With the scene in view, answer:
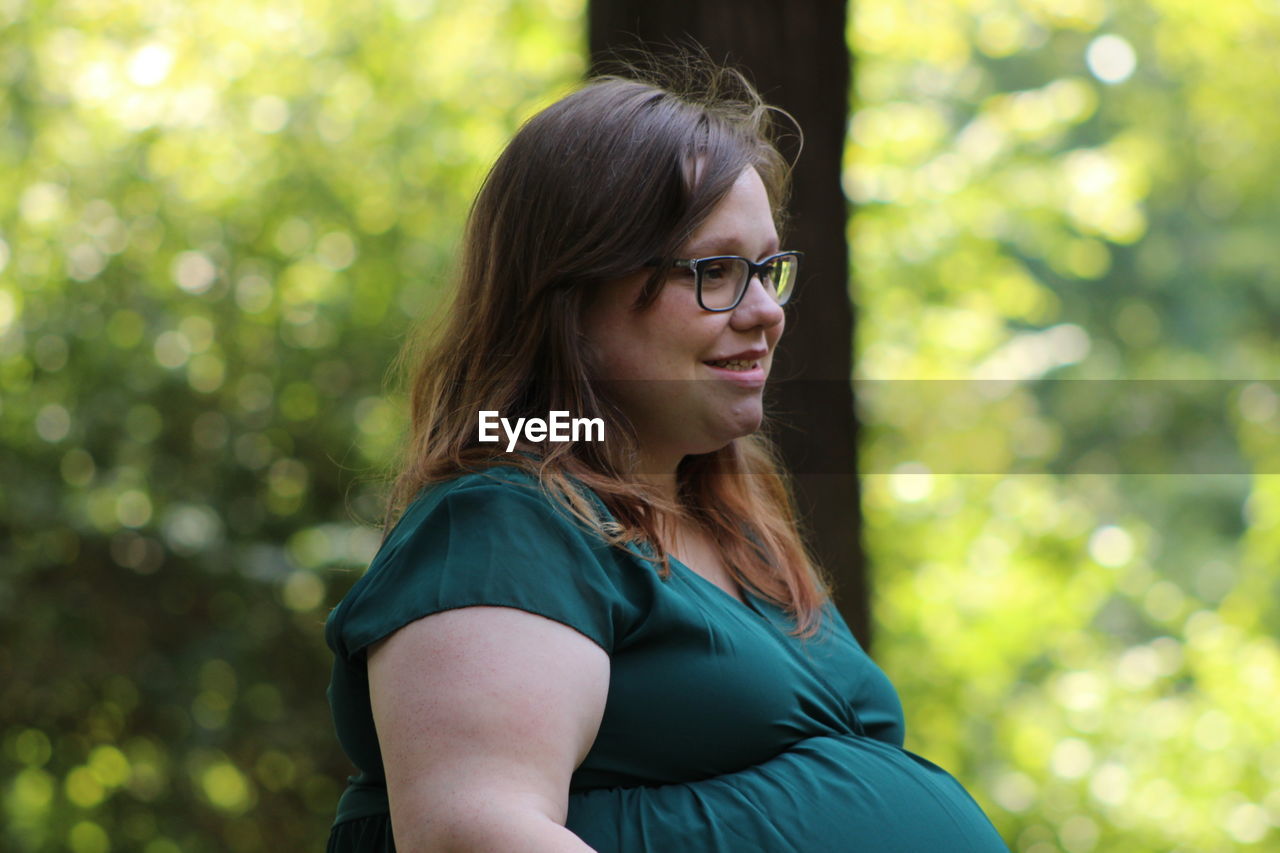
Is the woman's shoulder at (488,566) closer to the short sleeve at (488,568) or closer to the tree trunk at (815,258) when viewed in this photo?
the short sleeve at (488,568)

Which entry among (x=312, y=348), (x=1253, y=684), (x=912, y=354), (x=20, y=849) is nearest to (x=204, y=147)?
(x=312, y=348)

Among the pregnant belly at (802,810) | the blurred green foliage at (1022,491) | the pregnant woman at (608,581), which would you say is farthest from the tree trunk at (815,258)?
the blurred green foliage at (1022,491)

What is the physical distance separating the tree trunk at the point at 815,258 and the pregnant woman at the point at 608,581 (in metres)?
0.94

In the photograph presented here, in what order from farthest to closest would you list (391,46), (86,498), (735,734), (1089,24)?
1. (1089,24)
2. (391,46)
3. (86,498)
4. (735,734)

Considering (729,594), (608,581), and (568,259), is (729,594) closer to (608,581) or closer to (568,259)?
(608,581)

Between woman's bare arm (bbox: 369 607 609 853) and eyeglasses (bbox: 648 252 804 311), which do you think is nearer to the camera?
woman's bare arm (bbox: 369 607 609 853)

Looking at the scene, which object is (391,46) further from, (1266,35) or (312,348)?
(1266,35)

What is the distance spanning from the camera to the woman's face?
1.56 metres

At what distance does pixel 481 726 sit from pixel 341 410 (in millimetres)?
3542

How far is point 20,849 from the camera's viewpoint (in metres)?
4.52

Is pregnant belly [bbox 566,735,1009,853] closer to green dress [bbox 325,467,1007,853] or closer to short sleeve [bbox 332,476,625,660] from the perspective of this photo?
green dress [bbox 325,467,1007,853]

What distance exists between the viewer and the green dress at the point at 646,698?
4.14 ft

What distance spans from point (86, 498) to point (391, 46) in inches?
87.9

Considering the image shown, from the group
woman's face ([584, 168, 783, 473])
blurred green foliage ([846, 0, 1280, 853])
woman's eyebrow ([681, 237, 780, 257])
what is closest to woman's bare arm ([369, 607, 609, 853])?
woman's face ([584, 168, 783, 473])
